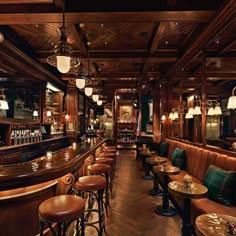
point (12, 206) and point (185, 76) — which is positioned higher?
point (185, 76)

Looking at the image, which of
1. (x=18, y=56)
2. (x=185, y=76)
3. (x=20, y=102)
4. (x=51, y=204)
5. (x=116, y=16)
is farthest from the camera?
(x=20, y=102)

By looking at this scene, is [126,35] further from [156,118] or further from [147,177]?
[156,118]

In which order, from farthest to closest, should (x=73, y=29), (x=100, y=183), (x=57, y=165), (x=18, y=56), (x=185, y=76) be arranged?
(x=185, y=76) → (x=18, y=56) → (x=73, y=29) → (x=100, y=183) → (x=57, y=165)

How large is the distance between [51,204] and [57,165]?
0.48 metres

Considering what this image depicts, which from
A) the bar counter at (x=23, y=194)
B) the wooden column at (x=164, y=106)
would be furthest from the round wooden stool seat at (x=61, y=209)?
the wooden column at (x=164, y=106)

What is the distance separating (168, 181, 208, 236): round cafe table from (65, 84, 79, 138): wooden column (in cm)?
713

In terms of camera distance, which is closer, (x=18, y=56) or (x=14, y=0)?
(x=14, y=0)

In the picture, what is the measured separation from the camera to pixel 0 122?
4.12 m

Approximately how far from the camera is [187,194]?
7.50 ft

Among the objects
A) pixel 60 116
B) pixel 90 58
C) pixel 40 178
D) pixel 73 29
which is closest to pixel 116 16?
pixel 73 29

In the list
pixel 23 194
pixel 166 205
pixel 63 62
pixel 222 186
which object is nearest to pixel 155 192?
pixel 166 205

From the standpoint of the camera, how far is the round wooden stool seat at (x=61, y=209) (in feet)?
4.95

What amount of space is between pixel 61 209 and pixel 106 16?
121 inches

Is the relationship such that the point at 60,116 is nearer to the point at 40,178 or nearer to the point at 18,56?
the point at 18,56
